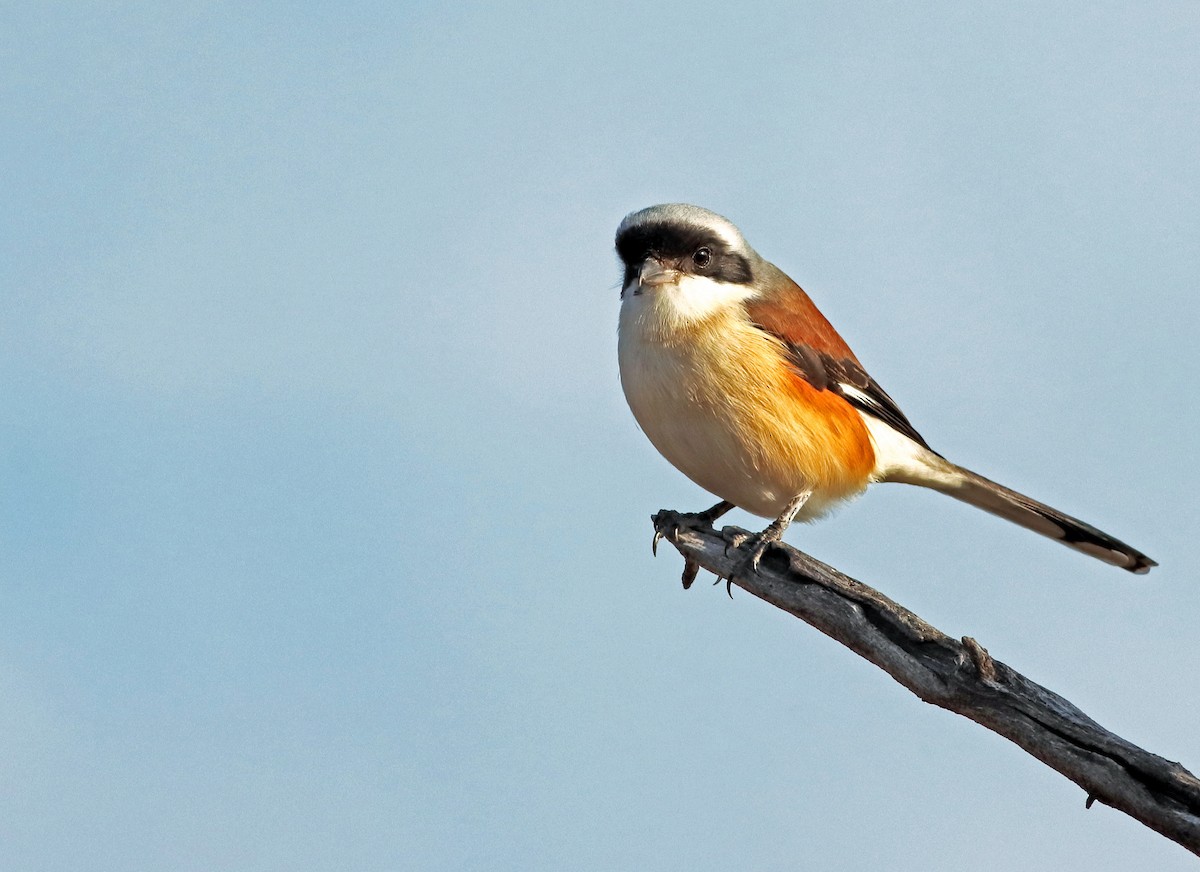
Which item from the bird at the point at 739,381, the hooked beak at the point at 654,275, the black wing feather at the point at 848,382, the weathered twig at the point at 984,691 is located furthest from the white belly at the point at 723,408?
the weathered twig at the point at 984,691

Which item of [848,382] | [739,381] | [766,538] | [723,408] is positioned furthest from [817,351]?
[766,538]

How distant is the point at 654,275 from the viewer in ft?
23.0

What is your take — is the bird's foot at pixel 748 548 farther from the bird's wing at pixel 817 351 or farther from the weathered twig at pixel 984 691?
the bird's wing at pixel 817 351

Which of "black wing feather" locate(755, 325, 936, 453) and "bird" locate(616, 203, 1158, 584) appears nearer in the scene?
"bird" locate(616, 203, 1158, 584)

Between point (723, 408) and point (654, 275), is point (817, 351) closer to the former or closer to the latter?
point (723, 408)

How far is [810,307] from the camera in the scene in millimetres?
7777

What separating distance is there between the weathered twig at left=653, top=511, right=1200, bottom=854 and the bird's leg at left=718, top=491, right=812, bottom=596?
48 mm

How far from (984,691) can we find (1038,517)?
2.74m

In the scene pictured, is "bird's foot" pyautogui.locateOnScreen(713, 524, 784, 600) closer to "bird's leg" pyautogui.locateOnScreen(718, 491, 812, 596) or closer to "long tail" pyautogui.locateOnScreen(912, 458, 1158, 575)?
"bird's leg" pyautogui.locateOnScreen(718, 491, 812, 596)

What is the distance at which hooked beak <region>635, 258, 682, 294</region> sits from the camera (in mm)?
6988

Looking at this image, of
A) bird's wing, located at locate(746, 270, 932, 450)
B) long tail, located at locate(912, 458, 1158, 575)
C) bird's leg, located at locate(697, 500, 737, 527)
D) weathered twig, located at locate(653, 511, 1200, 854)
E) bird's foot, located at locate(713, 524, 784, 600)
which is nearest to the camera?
weathered twig, located at locate(653, 511, 1200, 854)

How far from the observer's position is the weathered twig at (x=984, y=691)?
5.15 meters

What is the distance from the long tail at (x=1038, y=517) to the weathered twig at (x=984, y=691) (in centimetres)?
204

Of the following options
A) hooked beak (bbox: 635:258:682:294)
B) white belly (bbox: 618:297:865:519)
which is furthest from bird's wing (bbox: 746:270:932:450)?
hooked beak (bbox: 635:258:682:294)
